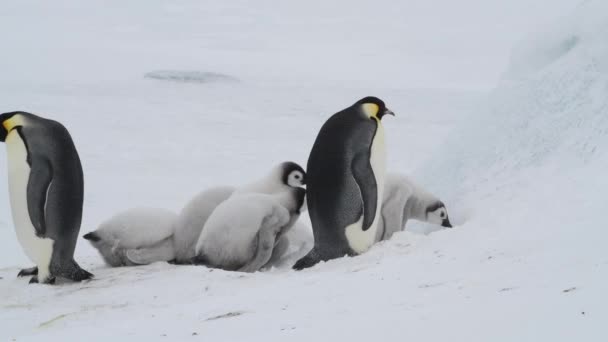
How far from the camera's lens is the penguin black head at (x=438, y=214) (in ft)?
13.5

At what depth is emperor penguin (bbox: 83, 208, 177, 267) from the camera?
12.7 ft

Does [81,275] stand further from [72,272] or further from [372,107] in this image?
[372,107]

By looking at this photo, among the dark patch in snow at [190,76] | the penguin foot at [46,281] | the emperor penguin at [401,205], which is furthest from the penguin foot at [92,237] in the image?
the dark patch in snow at [190,76]

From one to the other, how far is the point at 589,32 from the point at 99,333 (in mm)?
3238

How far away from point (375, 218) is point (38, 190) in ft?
5.60

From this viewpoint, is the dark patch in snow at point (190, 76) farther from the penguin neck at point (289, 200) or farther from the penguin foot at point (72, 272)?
the penguin foot at point (72, 272)

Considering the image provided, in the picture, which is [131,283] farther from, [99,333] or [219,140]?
[219,140]

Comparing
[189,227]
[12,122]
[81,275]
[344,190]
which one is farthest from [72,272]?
[344,190]

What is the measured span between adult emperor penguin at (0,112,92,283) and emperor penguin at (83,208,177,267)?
0.17 meters

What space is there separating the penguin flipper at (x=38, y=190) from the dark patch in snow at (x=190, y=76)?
11643 mm

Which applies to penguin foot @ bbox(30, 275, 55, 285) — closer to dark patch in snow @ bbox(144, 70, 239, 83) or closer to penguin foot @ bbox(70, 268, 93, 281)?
penguin foot @ bbox(70, 268, 93, 281)

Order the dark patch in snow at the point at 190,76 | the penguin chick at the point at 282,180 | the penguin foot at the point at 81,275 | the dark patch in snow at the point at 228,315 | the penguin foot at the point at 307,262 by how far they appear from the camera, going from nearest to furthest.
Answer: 1. the dark patch in snow at the point at 228,315
2. the penguin foot at the point at 81,275
3. the penguin foot at the point at 307,262
4. the penguin chick at the point at 282,180
5. the dark patch in snow at the point at 190,76

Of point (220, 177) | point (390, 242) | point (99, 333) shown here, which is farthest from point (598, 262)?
point (220, 177)

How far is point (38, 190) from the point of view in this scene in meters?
3.66
